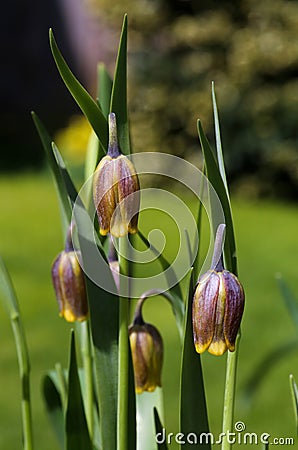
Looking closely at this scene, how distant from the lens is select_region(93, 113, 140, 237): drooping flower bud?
0.81 meters

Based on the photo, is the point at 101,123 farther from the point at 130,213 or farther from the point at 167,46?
the point at 167,46

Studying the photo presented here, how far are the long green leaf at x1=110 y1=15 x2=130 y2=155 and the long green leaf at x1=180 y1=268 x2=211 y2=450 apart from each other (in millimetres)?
160

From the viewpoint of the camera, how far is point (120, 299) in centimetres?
86

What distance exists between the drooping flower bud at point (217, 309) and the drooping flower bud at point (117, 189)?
0.08 metres

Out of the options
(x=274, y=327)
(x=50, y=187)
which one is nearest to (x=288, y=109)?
(x=50, y=187)

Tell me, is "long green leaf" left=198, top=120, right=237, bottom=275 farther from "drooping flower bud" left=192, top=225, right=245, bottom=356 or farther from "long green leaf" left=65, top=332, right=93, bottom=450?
"long green leaf" left=65, top=332, right=93, bottom=450

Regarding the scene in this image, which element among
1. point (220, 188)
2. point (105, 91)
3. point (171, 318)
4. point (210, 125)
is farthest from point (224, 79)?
point (220, 188)

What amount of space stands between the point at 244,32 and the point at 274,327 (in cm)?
246

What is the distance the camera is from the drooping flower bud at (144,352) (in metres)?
Result: 1.01

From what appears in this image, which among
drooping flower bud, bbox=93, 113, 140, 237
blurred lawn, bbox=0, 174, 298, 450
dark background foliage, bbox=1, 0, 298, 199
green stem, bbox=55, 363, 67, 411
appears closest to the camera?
drooping flower bud, bbox=93, 113, 140, 237

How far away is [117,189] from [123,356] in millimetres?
166

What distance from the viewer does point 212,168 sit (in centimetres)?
85

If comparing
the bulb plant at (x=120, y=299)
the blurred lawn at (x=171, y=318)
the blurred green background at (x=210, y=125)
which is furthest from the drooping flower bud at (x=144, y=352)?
the blurred green background at (x=210, y=125)

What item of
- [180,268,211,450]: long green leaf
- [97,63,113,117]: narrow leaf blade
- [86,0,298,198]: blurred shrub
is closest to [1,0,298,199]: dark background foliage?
[86,0,298,198]: blurred shrub
